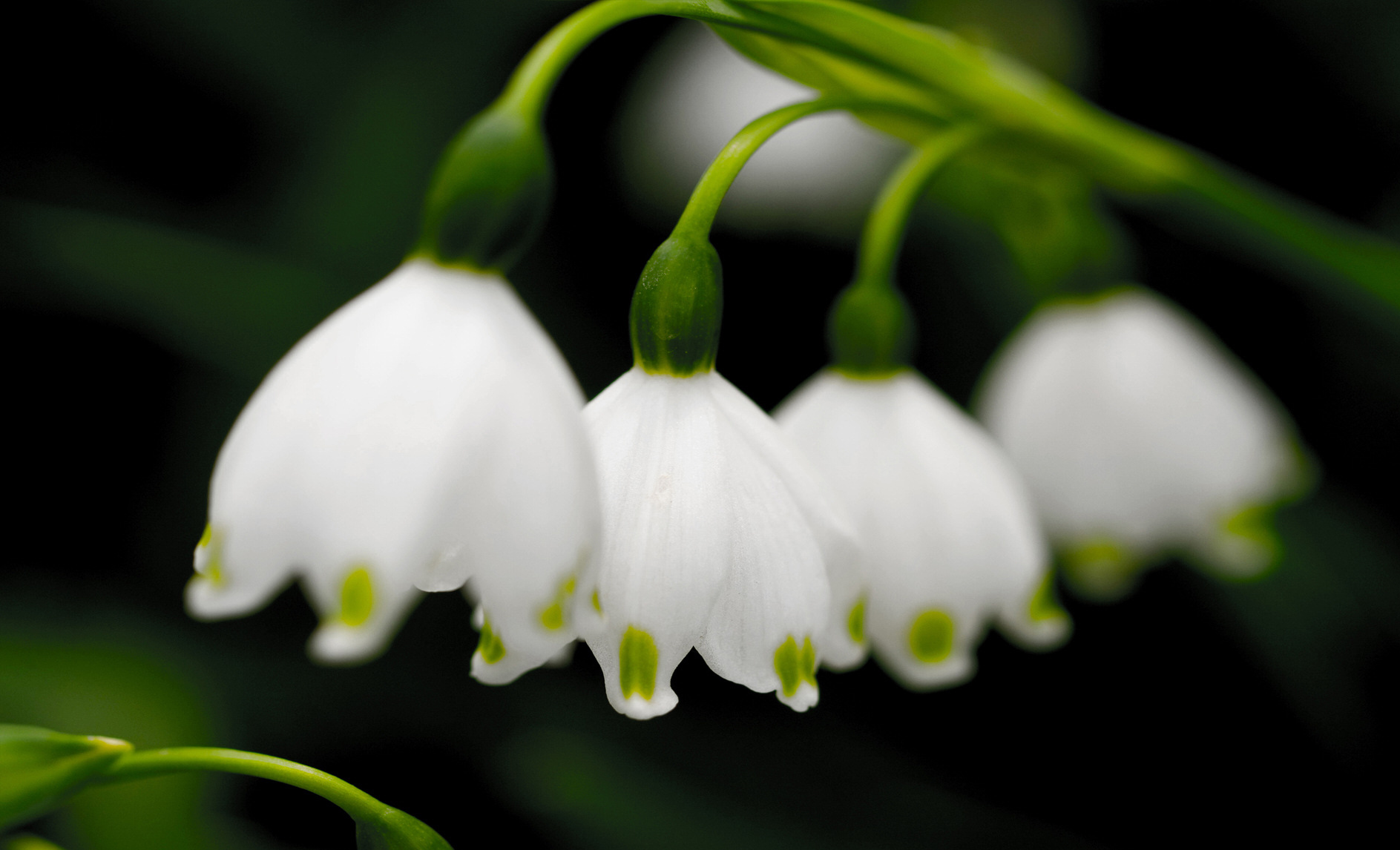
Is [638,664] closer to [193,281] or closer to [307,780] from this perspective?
[307,780]

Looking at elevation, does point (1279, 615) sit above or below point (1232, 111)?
below

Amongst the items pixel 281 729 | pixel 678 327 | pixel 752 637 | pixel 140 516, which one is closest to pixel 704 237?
pixel 678 327

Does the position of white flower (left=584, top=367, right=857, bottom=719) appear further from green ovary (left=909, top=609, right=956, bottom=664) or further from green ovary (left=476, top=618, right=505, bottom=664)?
green ovary (left=909, top=609, right=956, bottom=664)

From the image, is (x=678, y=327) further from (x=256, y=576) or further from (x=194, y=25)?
(x=194, y=25)

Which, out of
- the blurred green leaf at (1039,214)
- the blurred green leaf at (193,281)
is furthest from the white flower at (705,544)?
the blurred green leaf at (193,281)

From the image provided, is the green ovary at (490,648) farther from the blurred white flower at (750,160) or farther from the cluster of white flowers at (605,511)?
the blurred white flower at (750,160)

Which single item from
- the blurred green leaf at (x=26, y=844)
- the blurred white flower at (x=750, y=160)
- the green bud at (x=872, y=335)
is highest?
the blurred white flower at (x=750, y=160)

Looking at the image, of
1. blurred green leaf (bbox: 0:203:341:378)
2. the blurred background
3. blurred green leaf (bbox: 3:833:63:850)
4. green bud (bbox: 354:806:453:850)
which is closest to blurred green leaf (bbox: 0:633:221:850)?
the blurred background
